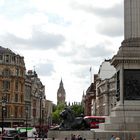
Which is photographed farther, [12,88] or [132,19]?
[12,88]

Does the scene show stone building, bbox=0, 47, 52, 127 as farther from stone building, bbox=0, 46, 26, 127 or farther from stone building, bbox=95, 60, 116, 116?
stone building, bbox=95, 60, 116, 116

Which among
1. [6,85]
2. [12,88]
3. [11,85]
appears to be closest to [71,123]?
[6,85]

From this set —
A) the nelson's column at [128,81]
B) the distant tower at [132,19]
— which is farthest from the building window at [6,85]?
the distant tower at [132,19]

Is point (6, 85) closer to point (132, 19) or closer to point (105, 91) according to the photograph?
point (105, 91)

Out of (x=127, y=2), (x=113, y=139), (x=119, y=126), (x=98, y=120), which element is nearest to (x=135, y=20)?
(x=127, y=2)

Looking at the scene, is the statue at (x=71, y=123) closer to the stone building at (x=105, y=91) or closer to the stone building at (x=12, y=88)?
the stone building at (x=105, y=91)

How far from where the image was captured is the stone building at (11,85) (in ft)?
429

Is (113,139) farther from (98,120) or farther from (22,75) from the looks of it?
(22,75)

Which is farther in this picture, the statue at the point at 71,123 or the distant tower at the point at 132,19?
the statue at the point at 71,123

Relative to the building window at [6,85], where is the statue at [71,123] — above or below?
below

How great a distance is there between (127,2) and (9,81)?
9115 cm

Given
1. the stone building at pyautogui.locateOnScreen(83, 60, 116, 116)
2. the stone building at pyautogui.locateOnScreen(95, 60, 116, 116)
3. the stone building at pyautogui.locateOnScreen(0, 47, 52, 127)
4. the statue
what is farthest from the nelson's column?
the stone building at pyautogui.locateOnScreen(0, 47, 52, 127)

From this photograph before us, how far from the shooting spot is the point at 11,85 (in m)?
134

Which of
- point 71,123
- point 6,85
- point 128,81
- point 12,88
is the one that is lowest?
point 71,123
